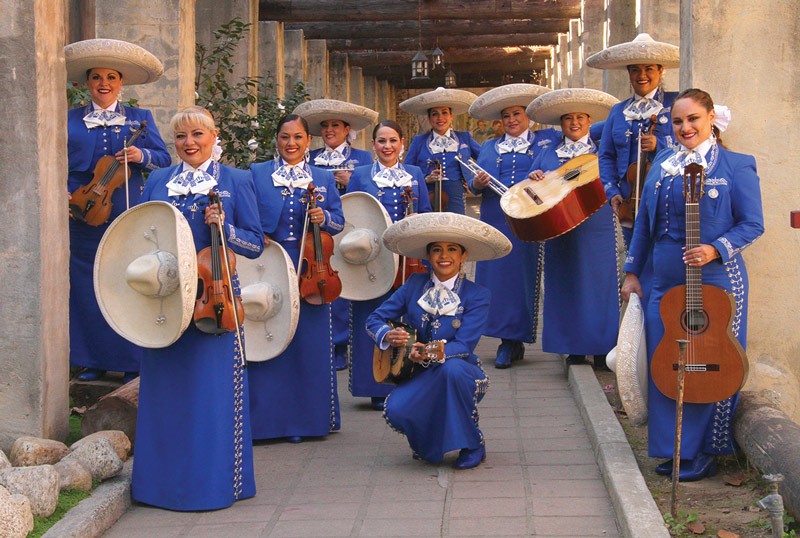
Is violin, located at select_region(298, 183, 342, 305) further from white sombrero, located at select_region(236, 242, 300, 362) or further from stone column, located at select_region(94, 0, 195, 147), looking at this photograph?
stone column, located at select_region(94, 0, 195, 147)

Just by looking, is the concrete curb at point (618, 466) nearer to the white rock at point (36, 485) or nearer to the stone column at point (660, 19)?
the white rock at point (36, 485)

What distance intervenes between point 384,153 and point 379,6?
40.5 ft

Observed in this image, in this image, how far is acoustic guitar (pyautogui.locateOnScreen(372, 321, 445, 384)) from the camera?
6406 millimetres

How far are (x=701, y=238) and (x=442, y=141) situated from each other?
4.18 meters

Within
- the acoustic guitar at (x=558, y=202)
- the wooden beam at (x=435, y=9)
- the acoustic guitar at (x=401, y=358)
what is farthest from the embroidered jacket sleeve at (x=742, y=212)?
the wooden beam at (x=435, y=9)

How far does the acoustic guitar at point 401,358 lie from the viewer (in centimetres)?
641

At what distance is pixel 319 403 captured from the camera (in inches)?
293

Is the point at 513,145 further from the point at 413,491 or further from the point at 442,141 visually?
the point at 413,491

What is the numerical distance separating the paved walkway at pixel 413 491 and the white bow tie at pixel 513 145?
232 centimetres

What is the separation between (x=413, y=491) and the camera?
619 cm

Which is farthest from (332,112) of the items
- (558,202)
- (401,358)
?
(401,358)

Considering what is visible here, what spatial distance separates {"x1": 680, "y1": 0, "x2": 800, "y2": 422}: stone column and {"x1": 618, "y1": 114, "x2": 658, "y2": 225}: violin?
4.07ft

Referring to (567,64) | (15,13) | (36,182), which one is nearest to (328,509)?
(36,182)

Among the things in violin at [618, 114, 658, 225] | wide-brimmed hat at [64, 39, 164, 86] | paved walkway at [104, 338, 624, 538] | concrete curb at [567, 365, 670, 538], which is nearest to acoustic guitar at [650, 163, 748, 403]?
concrete curb at [567, 365, 670, 538]
